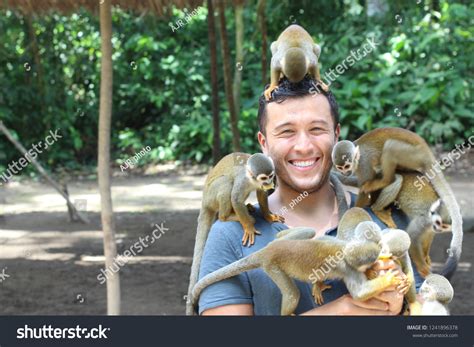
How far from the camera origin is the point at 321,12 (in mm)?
9000

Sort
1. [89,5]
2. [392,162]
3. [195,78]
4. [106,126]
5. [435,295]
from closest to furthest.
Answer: [435,295] < [392,162] < [106,126] < [89,5] < [195,78]

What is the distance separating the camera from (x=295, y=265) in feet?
5.85

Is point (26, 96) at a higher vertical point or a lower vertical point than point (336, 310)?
higher

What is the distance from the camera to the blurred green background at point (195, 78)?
928 cm

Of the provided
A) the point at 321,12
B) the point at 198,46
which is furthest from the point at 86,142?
the point at 321,12

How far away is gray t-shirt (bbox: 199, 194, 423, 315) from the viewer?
178cm

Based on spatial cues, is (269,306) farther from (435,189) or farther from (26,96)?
(26,96)

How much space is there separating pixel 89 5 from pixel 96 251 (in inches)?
95.1

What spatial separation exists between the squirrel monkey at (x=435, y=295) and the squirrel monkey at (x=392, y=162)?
258mm

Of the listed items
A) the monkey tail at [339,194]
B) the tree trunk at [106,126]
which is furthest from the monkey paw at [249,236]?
the tree trunk at [106,126]

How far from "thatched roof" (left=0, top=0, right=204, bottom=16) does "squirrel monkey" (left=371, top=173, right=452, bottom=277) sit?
99.8 inches

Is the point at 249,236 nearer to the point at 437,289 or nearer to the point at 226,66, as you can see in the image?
the point at 437,289

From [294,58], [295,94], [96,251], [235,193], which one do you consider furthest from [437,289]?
[96,251]

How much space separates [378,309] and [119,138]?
9349 millimetres
